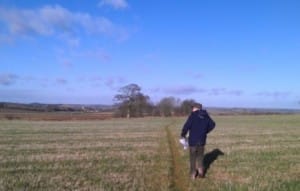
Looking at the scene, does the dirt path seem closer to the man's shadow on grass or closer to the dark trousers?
the dark trousers

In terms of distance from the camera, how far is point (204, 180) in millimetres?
14367

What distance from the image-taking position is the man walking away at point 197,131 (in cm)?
1480

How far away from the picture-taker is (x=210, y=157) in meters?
→ 20.5

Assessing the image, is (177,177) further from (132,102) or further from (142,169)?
(132,102)

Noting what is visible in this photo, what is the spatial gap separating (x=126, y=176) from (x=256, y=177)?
149 inches

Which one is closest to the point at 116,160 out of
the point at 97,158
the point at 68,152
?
the point at 97,158

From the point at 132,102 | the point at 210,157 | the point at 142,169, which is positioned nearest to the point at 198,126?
the point at 142,169

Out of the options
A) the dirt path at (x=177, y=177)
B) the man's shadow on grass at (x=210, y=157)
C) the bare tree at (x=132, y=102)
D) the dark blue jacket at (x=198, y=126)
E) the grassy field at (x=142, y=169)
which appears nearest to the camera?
the dirt path at (x=177, y=177)

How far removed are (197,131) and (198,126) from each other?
0.49ft

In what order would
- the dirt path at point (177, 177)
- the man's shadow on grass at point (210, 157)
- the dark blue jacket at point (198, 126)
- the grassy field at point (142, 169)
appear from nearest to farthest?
the dirt path at point (177, 177) < the grassy field at point (142, 169) < the dark blue jacket at point (198, 126) < the man's shadow on grass at point (210, 157)

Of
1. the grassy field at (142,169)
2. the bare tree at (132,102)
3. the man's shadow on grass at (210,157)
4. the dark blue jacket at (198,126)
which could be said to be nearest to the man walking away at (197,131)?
the dark blue jacket at (198,126)

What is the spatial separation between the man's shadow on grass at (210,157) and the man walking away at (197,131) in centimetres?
173

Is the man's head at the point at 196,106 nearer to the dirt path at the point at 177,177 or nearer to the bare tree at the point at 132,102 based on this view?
the dirt path at the point at 177,177

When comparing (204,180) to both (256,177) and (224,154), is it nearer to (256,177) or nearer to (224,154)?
(256,177)
